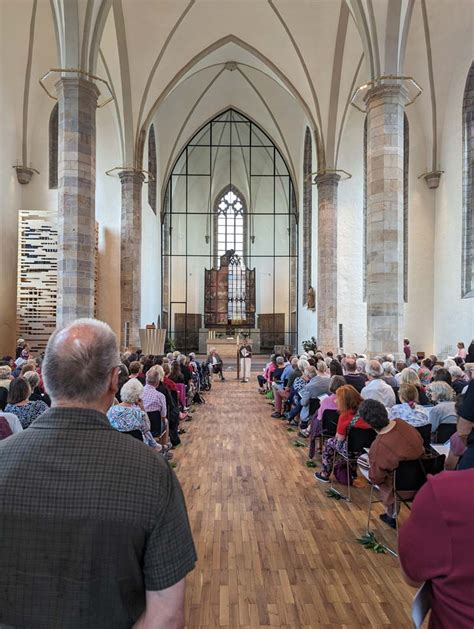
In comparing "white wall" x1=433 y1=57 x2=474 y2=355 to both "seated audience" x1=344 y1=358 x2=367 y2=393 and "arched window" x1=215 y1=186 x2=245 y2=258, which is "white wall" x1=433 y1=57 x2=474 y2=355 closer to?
"seated audience" x1=344 y1=358 x2=367 y2=393

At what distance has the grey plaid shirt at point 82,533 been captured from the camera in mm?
1185

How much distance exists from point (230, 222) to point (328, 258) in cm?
1285

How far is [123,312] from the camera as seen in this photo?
1741 cm

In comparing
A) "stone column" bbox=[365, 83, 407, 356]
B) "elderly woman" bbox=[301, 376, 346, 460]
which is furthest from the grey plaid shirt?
"stone column" bbox=[365, 83, 407, 356]

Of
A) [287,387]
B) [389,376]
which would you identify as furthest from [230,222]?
[389,376]

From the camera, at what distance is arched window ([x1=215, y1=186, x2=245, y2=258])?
95.8 feet

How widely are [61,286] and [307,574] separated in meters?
8.00

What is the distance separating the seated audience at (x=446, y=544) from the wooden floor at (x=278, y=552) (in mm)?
1859

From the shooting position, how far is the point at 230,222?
1161 inches

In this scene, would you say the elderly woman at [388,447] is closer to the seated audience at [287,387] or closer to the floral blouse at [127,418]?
the floral blouse at [127,418]

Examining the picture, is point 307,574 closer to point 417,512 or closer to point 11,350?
point 417,512

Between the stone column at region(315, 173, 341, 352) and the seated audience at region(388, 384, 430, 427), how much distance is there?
12858mm

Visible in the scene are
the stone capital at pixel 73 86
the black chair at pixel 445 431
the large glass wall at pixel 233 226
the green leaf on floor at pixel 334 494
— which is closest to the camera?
the black chair at pixel 445 431

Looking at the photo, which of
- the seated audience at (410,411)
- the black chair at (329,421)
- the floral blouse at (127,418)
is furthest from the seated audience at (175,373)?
the seated audience at (410,411)
